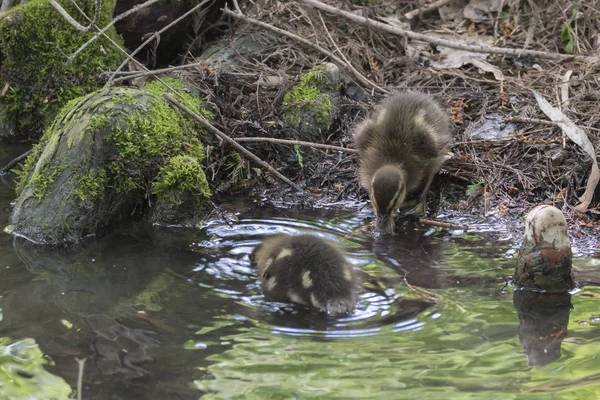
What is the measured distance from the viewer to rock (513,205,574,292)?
4.23 meters

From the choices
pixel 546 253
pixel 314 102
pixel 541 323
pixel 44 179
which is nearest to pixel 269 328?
pixel 541 323

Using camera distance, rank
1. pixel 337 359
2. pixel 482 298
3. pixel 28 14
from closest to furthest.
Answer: pixel 337 359, pixel 482 298, pixel 28 14

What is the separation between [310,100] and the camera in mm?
6836

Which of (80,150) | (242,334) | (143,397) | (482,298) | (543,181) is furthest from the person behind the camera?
(543,181)

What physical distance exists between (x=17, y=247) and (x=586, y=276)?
12.5 feet

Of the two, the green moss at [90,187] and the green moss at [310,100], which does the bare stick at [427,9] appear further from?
the green moss at [90,187]

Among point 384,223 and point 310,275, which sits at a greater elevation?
point 310,275

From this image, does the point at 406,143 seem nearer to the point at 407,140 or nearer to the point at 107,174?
the point at 407,140

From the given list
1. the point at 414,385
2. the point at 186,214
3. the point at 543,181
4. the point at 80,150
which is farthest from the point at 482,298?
the point at 80,150

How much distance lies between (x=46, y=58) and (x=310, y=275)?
4.42 m

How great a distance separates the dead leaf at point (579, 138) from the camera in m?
5.62

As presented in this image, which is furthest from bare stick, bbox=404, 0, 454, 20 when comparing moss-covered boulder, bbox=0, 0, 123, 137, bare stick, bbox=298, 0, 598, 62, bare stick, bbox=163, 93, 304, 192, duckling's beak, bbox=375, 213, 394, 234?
duckling's beak, bbox=375, 213, 394, 234

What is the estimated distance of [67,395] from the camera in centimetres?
325

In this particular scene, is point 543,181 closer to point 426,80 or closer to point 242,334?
point 426,80
